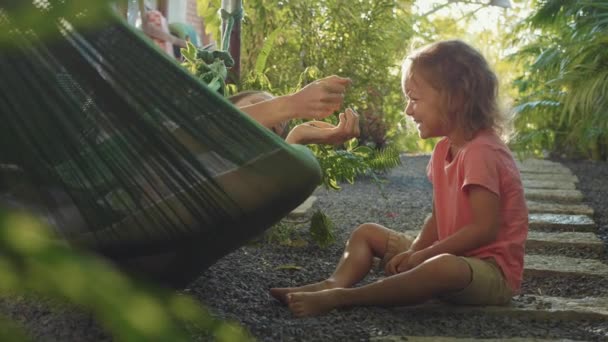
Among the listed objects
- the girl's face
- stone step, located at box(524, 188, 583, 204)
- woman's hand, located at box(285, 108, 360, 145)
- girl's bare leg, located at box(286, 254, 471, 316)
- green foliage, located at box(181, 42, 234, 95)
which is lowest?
stone step, located at box(524, 188, 583, 204)

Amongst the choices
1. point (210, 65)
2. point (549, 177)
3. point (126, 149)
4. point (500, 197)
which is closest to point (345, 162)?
point (210, 65)

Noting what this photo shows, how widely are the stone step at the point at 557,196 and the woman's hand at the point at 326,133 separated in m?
2.12

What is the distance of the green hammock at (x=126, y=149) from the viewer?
689mm

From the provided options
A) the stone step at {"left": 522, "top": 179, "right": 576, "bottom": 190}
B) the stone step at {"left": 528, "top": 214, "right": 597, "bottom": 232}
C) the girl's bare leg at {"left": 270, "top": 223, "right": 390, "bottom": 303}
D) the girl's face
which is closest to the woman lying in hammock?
the girl's face

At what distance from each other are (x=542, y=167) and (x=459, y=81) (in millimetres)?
3633

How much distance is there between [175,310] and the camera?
19 cm

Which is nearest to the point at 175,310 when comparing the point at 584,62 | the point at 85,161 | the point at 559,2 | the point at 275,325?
the point at 85,161

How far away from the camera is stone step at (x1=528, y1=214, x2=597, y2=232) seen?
2.77 m

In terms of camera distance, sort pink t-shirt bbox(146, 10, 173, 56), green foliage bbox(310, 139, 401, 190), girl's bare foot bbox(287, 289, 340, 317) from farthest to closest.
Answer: pink t-shirt bbox(146, 10, 173, 56), green foliage bbox(310, 139, 401, 190), girl's bare foot bbox(287, 289, 340, 317)

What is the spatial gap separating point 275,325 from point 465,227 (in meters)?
0.50

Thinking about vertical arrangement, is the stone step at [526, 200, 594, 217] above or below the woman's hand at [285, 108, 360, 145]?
below

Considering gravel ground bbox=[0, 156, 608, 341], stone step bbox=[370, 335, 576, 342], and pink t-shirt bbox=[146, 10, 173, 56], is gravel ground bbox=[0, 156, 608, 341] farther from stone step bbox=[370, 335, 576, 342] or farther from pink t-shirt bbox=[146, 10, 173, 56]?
pink t-shirt bbox=[146, 10, 173, 56]

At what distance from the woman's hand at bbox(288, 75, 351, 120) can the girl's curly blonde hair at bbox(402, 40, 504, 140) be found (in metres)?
0.26

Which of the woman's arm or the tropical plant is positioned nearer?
the woman's arm
